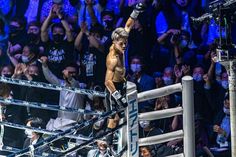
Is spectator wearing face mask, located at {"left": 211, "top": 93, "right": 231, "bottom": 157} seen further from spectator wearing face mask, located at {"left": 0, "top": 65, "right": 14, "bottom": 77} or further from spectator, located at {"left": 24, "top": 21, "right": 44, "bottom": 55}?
spectator wearing face mask, located at {"left": 0, "top": 65, "right": 14, "bottom": 77}

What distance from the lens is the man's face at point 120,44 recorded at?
6762mm

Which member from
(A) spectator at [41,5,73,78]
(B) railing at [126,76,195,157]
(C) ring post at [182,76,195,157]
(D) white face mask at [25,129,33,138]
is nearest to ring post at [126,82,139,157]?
(B) railing at [126,76,195,157]

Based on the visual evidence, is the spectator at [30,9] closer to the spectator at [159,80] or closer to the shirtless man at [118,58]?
the shirtless man at [118,58]

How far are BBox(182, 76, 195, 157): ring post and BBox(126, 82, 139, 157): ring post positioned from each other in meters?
0.26

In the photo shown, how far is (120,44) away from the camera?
6.81 meters

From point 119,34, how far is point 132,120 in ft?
13.4

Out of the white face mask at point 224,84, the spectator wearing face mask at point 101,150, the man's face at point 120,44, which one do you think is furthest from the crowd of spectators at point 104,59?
the spectator wearing face mask at point 101,150

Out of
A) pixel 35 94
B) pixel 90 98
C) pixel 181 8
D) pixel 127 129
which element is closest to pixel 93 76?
pixel 90 98

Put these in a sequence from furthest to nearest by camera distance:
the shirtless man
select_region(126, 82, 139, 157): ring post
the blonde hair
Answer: the blonde hair, the shirtless man, select_region(126, 82, 139, 157): ring post

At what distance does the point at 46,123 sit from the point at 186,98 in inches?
177

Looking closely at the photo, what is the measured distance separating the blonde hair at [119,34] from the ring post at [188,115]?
4.02 metres

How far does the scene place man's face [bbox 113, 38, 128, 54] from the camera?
22.2 feet

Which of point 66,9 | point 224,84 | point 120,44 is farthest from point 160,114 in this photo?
point 66,9

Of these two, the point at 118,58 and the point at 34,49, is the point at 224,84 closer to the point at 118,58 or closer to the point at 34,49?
the point at 118,58
